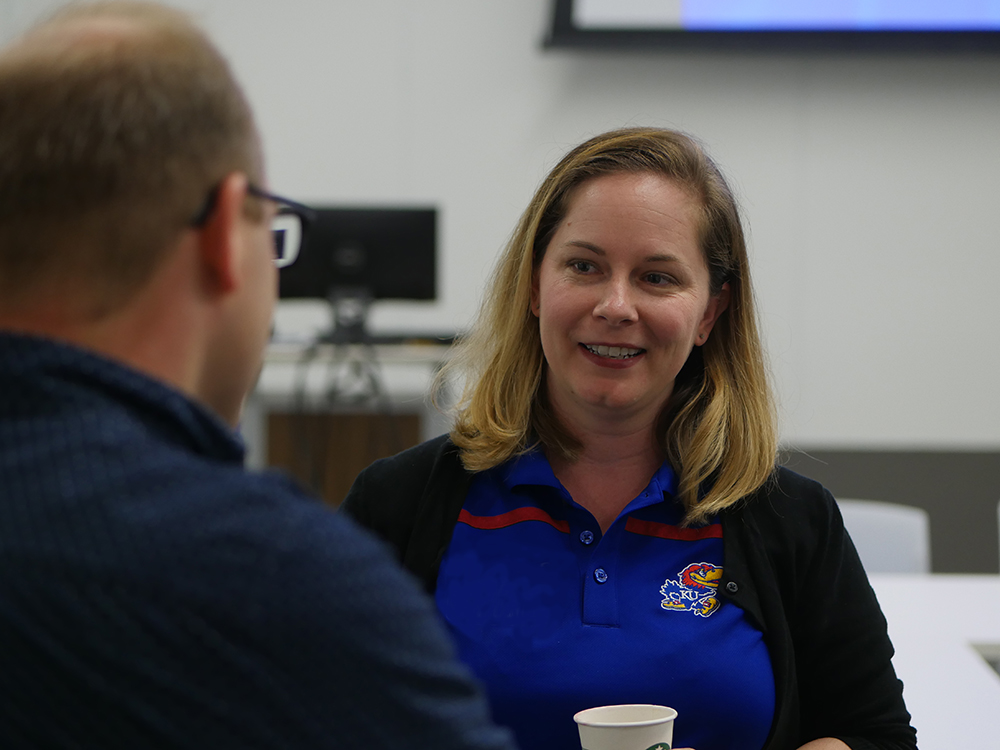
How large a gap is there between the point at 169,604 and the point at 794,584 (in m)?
1.00

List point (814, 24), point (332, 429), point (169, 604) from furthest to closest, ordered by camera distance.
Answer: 1. point (814, 24)
2. point (332, 429)
3. point (169, 604)

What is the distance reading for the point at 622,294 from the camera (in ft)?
4.39

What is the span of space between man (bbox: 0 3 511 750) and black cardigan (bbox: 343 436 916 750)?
75cm

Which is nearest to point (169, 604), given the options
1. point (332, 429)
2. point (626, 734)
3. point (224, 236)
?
point (224, 236)

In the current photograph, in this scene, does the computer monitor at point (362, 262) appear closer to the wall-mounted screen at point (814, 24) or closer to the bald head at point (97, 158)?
the wall-mounted screen at point (814, 24)

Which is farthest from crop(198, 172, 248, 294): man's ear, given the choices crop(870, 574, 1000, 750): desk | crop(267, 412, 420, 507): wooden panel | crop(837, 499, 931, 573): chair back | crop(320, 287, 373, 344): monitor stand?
crop(267, 412, 420, 507): wooden panel

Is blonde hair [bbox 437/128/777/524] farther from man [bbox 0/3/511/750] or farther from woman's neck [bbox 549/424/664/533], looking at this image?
man [bbox 0/3/511/750]

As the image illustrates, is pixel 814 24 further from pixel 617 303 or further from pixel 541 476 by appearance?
pixel 541 476

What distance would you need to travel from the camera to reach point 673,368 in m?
1.38

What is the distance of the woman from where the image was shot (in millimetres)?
1205

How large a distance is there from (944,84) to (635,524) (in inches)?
162

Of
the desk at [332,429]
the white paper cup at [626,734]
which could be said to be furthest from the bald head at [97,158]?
the desk at [332,429]

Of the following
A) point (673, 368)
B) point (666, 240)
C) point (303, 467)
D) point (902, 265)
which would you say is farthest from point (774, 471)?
point (902, 265)

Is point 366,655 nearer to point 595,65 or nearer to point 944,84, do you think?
point 595,65
